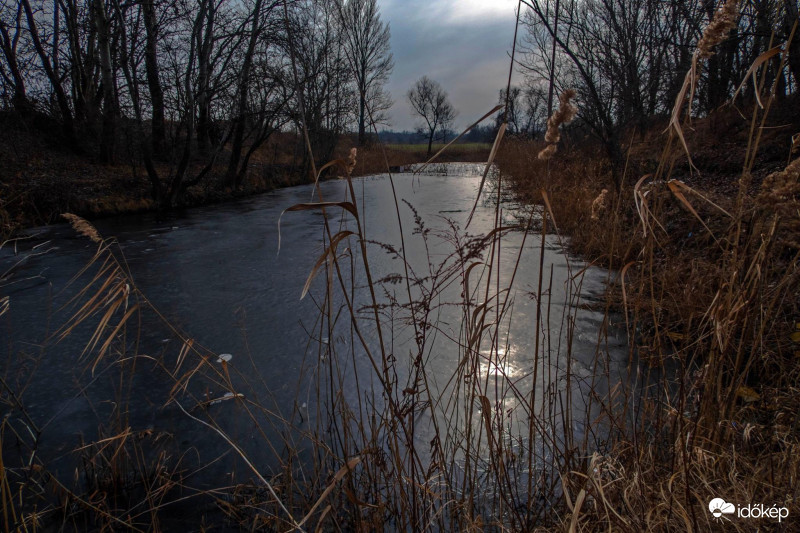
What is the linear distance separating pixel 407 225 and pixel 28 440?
4408 millimetres

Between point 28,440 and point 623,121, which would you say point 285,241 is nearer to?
point 28,440

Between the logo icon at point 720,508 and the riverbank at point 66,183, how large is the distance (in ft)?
11.8

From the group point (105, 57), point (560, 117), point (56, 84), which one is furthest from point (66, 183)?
point (560, 117)

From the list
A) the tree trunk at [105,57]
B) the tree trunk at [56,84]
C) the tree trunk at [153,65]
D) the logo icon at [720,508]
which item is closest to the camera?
the logo icon at [720,508]

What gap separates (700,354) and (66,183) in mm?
7818

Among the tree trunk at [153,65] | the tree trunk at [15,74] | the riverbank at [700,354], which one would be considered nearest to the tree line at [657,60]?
the riverbank at [700,354]

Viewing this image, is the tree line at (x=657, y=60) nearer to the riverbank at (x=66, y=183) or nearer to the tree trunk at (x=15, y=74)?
the riverbank at (x=66, y=183)

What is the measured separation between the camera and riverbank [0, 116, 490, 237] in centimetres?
573

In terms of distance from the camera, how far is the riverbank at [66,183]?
573 centimetres

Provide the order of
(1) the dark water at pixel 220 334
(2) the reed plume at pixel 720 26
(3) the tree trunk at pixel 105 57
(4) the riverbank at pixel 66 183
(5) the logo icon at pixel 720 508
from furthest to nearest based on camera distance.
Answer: (4) the riverbank at pixel 66 183, (3) the tree trunk at pixel 105 57, (1) the dark water at pixel 220 334, (5) the logo icon at pixel 720 508, (2) the reed plume at pixel 720 26

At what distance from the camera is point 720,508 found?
2.88 ft

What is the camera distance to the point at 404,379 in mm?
2148

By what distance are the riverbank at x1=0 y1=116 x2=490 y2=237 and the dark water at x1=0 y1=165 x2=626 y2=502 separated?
0.56 m

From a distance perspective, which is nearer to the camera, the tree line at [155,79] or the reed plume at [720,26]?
the reed plume at [720,26]
